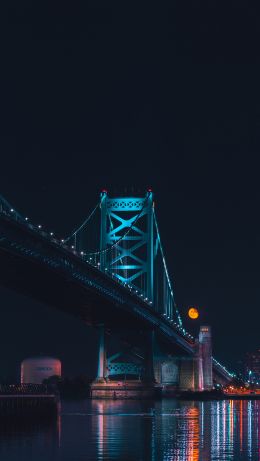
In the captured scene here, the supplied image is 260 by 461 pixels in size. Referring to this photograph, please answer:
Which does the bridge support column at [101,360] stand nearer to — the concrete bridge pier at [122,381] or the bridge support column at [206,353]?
the concrete bridge pier at [122,381]

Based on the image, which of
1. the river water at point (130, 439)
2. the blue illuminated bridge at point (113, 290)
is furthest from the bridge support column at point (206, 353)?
the river water at point (130, 439)

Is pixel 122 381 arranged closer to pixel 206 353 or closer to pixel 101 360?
pixel 101 360

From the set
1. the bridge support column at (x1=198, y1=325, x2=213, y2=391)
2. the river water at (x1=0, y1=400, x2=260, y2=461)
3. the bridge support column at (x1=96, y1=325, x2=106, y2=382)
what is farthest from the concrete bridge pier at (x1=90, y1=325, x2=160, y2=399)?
the river water at (x1=0, y1=400, x2=260, y2=461)

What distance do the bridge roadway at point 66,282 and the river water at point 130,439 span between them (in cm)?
1263

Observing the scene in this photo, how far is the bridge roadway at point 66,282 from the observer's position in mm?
69688

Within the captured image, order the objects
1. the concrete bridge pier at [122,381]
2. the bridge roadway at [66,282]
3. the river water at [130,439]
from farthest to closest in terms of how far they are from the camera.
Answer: the concrete bridge pier at [122,381], the bridge roadway at [66,282], the river water at [130,439]

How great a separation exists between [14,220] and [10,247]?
1.82 meters

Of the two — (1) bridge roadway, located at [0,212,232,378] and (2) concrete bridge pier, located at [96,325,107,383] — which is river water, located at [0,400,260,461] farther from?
(2) concrete bridge pier, located at [96,325,107,383]

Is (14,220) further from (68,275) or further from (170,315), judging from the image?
(170,315)

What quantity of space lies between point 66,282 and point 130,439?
124 feet

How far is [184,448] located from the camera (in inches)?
1574

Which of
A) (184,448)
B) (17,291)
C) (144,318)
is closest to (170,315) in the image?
(144,318)

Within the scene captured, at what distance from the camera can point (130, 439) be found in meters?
43.7

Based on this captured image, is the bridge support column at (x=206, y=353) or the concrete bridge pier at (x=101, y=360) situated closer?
the concrete bridge pier at (x=101, y=360)
